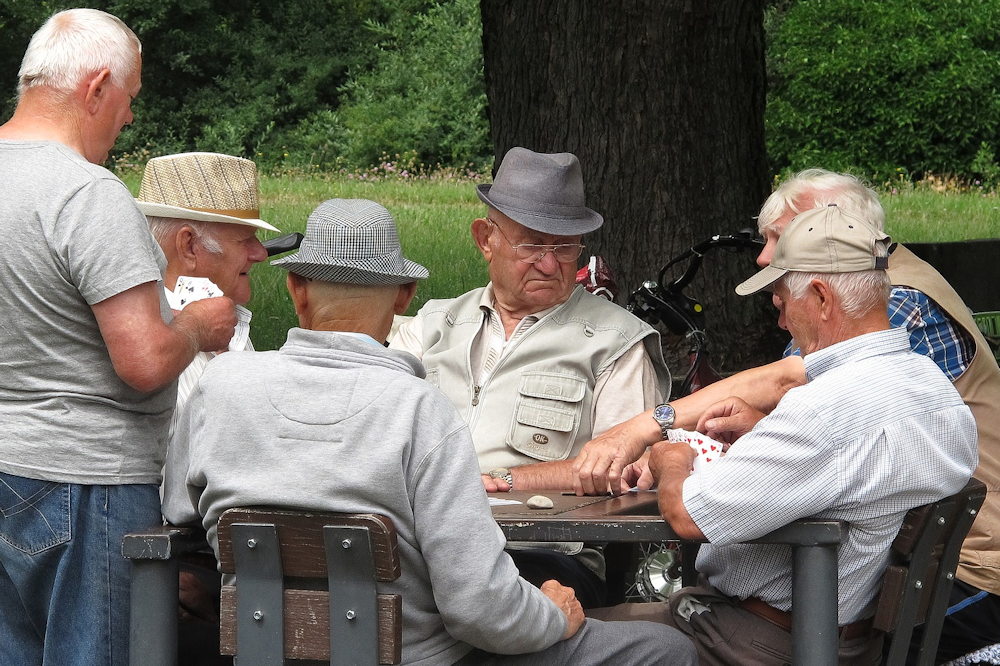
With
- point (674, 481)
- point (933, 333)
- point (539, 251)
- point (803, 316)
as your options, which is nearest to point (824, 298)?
point (803, 316)

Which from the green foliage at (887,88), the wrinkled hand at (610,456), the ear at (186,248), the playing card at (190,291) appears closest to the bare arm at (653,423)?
the wrinkled hand at (610,456)

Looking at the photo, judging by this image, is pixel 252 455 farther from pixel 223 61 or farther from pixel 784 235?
pixel 223 61

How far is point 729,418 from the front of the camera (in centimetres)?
362

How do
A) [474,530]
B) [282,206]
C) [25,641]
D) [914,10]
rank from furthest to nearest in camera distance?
1. [914,10]
2. [282,206]
3. [25,641]
4. [474,530]

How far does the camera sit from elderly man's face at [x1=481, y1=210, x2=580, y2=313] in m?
4.27

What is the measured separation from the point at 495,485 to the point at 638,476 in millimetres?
406

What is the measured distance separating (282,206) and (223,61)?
11182 millimetres

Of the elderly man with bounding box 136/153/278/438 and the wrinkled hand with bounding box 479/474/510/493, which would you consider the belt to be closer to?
the wrinkled hand with bounding box 479/474/510/493

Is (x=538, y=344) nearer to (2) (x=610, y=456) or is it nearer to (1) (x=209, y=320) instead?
(2) (x=610, y=456)

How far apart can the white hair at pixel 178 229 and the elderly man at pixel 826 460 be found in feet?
5.29

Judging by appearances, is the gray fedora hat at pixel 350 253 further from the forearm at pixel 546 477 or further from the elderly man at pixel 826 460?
the forearm at pixel 546 477

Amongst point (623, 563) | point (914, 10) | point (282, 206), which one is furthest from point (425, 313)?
point (914, 10)

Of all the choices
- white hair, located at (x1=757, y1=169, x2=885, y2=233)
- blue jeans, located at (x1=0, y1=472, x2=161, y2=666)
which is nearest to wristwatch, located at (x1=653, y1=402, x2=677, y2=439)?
white hair, located at (x1=757, y1=169, x2=885, y2=233)

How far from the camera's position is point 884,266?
3.10 m
